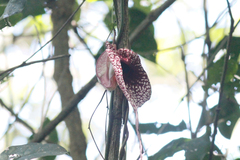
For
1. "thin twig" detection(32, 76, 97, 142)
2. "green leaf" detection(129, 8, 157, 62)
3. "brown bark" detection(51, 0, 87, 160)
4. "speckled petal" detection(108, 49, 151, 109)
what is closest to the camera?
"speckled petal" detection(108, 49, 151, 109)

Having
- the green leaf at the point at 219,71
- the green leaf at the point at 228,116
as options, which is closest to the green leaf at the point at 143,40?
the green leaf at the point at 219,71

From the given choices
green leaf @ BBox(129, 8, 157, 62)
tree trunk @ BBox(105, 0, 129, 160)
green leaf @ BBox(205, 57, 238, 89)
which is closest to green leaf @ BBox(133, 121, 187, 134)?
green leaf @ BBox(205, 57, 238, 89)

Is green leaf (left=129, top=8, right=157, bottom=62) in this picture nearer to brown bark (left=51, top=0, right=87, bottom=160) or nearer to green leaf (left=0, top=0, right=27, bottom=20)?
brown bark (left=51, top=0, right=87, bottom=160)

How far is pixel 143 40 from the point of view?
126 centimetres

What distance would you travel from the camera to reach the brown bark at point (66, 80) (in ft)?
3.65

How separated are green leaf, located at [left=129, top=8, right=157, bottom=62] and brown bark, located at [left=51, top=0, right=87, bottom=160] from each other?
1.08 feet

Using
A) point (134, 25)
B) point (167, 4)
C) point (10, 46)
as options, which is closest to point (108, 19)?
point (134, 25)

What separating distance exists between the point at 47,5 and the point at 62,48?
21 centimetres

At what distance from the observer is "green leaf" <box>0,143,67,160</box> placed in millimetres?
568

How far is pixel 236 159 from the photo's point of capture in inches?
38.4

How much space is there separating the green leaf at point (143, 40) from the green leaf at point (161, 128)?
1.20 ft

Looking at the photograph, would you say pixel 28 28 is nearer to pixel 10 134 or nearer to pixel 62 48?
pixel 62 48

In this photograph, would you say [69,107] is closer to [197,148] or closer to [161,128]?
[161,128]

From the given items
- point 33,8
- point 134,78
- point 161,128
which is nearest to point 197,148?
point 161,128
